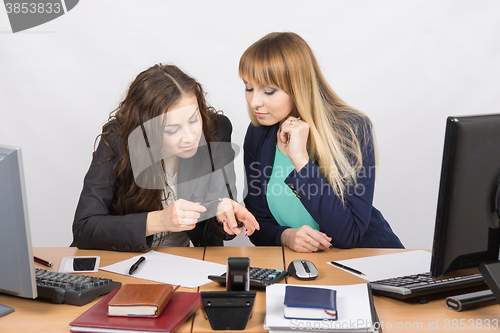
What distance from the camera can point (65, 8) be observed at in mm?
2479

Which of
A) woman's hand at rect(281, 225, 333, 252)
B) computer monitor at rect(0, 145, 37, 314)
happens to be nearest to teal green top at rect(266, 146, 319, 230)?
woman's hand at rect(281, 225, 333, 252)

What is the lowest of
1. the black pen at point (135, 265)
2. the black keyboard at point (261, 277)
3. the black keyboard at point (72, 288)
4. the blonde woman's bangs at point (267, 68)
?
the black pen at point (135, 265)

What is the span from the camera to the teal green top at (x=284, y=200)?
5.85 feet

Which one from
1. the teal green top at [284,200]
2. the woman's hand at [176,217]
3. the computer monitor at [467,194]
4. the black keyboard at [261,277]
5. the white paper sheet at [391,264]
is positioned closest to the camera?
the computer monitor at [467,194]

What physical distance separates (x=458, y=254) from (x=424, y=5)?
2.11 m

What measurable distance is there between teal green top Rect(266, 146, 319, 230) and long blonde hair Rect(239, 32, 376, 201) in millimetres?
168

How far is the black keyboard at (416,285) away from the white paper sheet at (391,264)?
111 millimetres

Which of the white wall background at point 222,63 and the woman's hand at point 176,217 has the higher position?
the white wall background at point 222,63

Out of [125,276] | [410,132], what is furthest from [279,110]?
[410,132]

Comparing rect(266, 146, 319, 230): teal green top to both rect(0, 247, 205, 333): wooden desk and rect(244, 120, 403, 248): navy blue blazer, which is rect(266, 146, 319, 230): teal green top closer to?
rect(244, 120, 403, 248): navy blue blazer

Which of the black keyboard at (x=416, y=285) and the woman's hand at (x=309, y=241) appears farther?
the woman's hand at (x=309, y=241)

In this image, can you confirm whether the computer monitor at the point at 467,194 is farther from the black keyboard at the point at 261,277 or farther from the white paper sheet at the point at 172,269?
the white paper sheet at the point at 172,269

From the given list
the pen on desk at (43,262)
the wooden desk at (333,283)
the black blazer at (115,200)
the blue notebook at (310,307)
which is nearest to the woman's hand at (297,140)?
the black blazer at (115,200)

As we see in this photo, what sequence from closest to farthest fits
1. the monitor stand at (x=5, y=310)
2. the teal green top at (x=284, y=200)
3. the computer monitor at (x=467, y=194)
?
the computer monitor at (x=467, y=194) < the monitor stand at (x=5, y=310) < the teal green top at (x=284, y=200)
